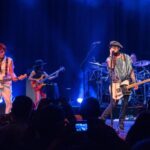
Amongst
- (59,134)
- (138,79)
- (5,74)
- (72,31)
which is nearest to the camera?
(59,134)

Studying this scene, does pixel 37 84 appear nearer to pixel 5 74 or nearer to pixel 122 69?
pixel 5 74

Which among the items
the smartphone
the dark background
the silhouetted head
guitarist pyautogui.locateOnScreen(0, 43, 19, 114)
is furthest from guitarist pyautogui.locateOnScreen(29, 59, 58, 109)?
the smartphone

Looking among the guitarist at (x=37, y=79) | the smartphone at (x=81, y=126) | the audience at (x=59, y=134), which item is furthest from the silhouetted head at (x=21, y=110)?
the guitarist at (x=37, y=79)

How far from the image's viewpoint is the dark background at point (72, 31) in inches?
603

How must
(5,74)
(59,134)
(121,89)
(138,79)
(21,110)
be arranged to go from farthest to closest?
(138,79), (5,74), (121,89), (21,110), (59,134)

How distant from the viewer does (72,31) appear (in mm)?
15992

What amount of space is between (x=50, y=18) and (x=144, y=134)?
1247 cm

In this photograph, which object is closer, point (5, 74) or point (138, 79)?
point (5, 74)

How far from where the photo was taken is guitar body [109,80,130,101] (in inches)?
371

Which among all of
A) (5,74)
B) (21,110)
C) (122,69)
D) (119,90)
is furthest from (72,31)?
(21,110)

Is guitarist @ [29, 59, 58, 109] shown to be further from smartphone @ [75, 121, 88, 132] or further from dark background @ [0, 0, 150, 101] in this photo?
smartphone @ [75, 121, 88, 132]

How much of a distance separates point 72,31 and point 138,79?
3.40 meters

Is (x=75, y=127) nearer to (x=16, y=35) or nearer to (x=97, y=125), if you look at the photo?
(x=97, y=125)

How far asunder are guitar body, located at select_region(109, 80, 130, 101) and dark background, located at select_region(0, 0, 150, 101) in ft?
20.5
